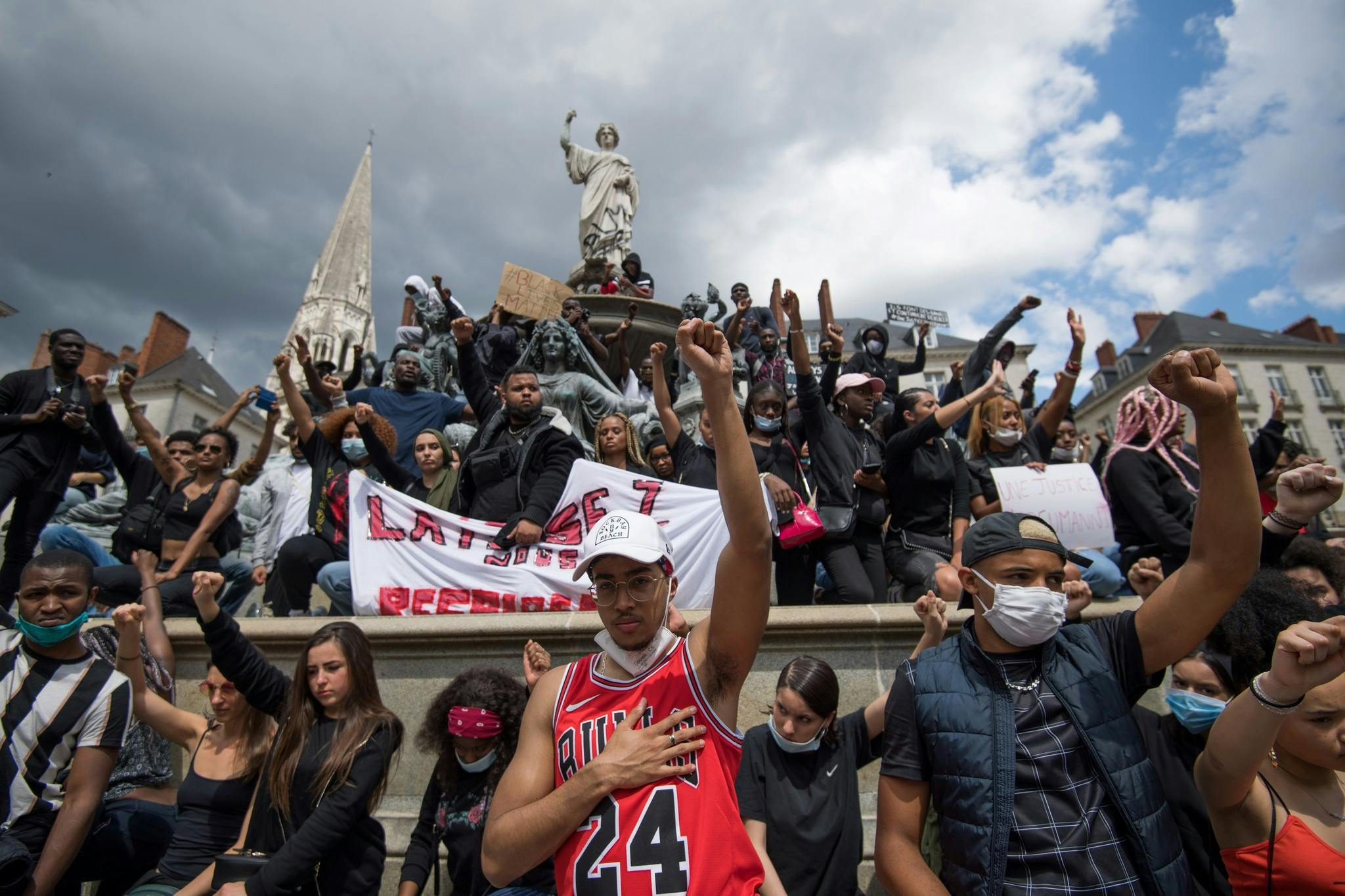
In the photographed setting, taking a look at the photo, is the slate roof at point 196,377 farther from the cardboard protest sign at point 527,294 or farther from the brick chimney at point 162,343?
the cardboard protest sign at point 527,294

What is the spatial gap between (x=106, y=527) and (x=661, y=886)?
10.1m

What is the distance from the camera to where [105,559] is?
6148 millimetres

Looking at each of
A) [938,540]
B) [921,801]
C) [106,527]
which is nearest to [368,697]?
[921,801]

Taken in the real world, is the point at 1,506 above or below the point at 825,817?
above

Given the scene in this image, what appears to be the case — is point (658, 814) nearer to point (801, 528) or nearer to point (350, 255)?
point (801, 528)

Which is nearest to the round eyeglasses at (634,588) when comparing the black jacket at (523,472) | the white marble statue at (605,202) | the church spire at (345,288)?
the black jacket at (523,472)

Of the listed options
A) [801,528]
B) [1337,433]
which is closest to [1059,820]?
[801,528]

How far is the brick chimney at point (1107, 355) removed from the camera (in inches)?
1986

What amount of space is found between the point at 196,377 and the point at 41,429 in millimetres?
52300

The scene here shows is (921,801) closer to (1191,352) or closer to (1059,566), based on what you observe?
(1059,566)

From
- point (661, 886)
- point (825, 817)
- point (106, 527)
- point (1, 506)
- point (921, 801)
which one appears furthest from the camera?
point (106, 527)

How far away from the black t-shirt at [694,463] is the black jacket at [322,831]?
2.95 m

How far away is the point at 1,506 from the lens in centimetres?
555

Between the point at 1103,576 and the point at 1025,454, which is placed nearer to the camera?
the point at 1103,576
